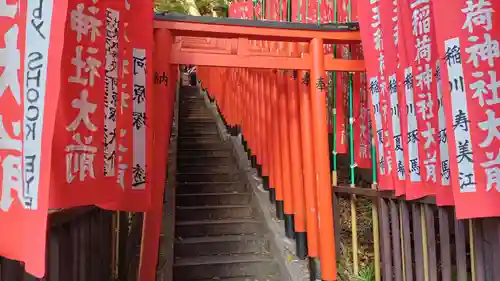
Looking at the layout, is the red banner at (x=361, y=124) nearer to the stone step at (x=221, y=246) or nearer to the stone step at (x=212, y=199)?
the stone step at (x=221, y=246)

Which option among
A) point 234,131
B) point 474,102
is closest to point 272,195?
point 234,131

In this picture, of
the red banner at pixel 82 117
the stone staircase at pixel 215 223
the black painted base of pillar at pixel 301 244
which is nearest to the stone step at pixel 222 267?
the stone staircase at pixel 215 223

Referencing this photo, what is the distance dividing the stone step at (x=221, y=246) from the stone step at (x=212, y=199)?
3.30 feet

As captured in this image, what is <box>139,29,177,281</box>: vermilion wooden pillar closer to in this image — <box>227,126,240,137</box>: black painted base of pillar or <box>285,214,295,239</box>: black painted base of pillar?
<box>285,214,295,239</box>: black painted base of pillar

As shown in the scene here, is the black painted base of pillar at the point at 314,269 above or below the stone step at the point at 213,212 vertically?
below

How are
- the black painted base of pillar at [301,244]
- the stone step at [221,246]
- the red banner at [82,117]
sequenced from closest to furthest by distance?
the red banner at [82,117] < the black painted base of pillar at [301,244] < the stone step at [221,246]

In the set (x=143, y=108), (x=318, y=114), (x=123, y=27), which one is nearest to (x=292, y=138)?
(x=318, y=114)

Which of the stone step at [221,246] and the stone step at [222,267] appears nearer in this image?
the stone step at [222,267]

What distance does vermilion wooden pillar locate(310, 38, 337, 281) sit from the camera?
4.90m

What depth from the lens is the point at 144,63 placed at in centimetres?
376

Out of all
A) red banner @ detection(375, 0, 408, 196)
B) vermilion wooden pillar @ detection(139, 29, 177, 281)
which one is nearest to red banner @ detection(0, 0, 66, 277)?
vermilion wooden pillar @ detection(139, 29, 177, 281)

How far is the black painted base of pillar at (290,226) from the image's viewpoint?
20.6ft

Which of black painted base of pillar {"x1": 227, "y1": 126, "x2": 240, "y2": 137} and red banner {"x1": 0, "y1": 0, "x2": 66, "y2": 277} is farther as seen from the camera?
black painted base of pillar {"x1": 227, "y1": 126, "x2": 240, "y2": 137}

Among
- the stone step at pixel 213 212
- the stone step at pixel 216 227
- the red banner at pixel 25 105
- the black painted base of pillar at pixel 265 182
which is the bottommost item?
the stone step at pixel 216 227
